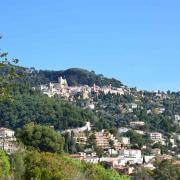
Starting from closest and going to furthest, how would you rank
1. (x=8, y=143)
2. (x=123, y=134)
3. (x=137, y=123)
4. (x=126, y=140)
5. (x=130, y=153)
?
(x=8, y=143)
(x=130, y=153)
(x=126, y=140)
(x=123, y=134)
(x=137, y=123)

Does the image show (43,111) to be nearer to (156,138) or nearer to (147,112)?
(156,138)

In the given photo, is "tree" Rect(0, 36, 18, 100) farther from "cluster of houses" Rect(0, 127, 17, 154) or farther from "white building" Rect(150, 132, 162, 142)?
"white building" Rect(150, 132, 162, 142)

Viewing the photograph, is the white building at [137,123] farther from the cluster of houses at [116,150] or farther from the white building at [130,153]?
the white building at [130,153]

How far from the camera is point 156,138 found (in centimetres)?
13500

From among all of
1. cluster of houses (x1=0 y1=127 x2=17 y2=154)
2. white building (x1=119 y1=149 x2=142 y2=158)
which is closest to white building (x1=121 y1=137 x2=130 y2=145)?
white building (x1=119 y1=149 x2=142 y2=158)

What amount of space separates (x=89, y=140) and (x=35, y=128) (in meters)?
51.2

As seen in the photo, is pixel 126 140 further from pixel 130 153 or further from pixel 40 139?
pixel 40 139

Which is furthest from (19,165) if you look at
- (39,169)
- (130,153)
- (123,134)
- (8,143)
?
(123,134)

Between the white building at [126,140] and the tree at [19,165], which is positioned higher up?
the tree at [19,165]

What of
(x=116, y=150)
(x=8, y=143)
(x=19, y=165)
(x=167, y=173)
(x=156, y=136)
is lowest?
(x=116, y=150)

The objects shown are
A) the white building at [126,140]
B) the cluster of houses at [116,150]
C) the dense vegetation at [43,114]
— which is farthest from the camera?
the white building at [126,140]

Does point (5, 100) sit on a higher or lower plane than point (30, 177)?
higher

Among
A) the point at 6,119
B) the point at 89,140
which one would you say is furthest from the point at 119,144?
the point at 6,119

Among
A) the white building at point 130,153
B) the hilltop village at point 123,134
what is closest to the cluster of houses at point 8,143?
the hilltop village at point 123,134
